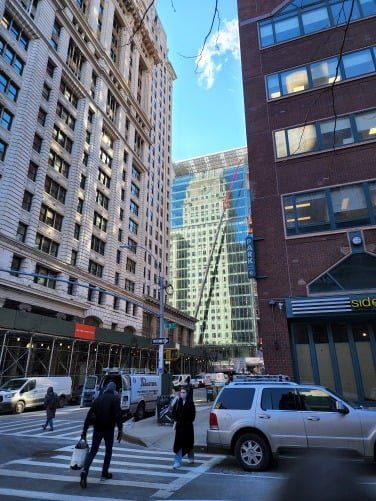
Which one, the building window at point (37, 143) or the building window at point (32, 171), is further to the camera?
the building window at point (37, 143)

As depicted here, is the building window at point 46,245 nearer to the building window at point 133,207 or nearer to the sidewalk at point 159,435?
the building window at point 133,207

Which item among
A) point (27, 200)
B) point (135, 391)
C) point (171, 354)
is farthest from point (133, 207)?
point (135, 391)

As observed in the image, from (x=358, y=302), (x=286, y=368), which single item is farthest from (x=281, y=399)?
(x=358, y=302)

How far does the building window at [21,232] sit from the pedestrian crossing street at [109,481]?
85.0 ft

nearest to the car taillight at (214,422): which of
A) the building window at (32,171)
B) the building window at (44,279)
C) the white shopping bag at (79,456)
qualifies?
the white shopping bag at (79,456)

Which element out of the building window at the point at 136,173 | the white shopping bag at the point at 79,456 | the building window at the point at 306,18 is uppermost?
the building window at the point at 136,173

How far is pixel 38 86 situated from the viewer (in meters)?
37.8

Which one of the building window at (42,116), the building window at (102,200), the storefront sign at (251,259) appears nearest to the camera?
the storefront sign at (251,259)

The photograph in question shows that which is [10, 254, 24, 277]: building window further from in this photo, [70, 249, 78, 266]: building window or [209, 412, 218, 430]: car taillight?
→ [209, 412, 218, 430]: car taillight

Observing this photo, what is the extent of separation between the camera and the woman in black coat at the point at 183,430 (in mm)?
8664

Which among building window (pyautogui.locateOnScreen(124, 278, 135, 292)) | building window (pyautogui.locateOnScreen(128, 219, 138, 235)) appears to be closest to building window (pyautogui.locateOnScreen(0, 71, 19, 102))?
building window (pyautogui.locateOnScreen(128, 219, 138, 235))

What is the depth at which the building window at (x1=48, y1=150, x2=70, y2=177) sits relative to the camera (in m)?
39.7

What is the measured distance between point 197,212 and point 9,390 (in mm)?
113556

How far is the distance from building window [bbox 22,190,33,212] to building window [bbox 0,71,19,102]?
29.2 ft
